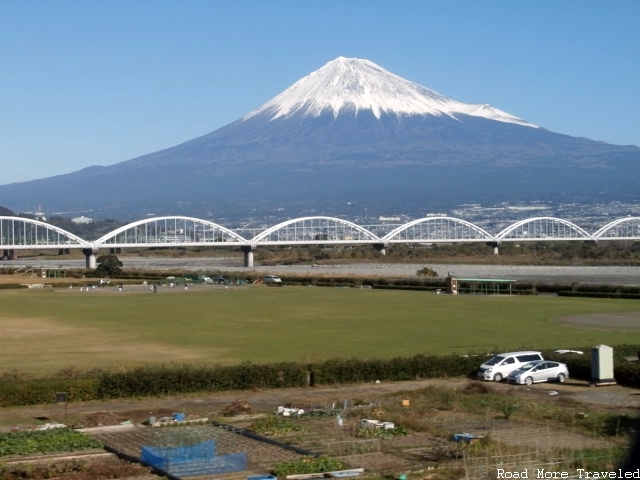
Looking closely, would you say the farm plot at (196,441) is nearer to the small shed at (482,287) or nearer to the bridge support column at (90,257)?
the small shed at (482,287)

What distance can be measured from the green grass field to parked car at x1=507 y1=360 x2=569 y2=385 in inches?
209

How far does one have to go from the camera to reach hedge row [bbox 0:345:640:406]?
23359mm

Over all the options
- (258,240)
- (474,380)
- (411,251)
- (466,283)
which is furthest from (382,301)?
(411,251)

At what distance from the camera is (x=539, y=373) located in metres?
26.0

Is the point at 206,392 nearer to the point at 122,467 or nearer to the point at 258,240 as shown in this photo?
the point at 122,467

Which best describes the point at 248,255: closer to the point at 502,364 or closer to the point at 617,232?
the point at 617,232

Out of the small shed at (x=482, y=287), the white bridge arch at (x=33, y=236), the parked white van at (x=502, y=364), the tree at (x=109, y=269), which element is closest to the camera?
the parked white van at (x=502, y=364)

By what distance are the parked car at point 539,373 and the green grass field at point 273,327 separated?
531 centimetres

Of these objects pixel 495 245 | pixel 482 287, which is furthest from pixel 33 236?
pixel 482 287

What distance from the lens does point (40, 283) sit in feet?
232

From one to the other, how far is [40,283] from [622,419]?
55.7m

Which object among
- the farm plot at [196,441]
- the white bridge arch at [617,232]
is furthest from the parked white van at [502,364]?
the white bridge arch at [617,232]

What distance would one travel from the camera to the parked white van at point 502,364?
2627 cm

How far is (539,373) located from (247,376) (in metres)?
6.89
